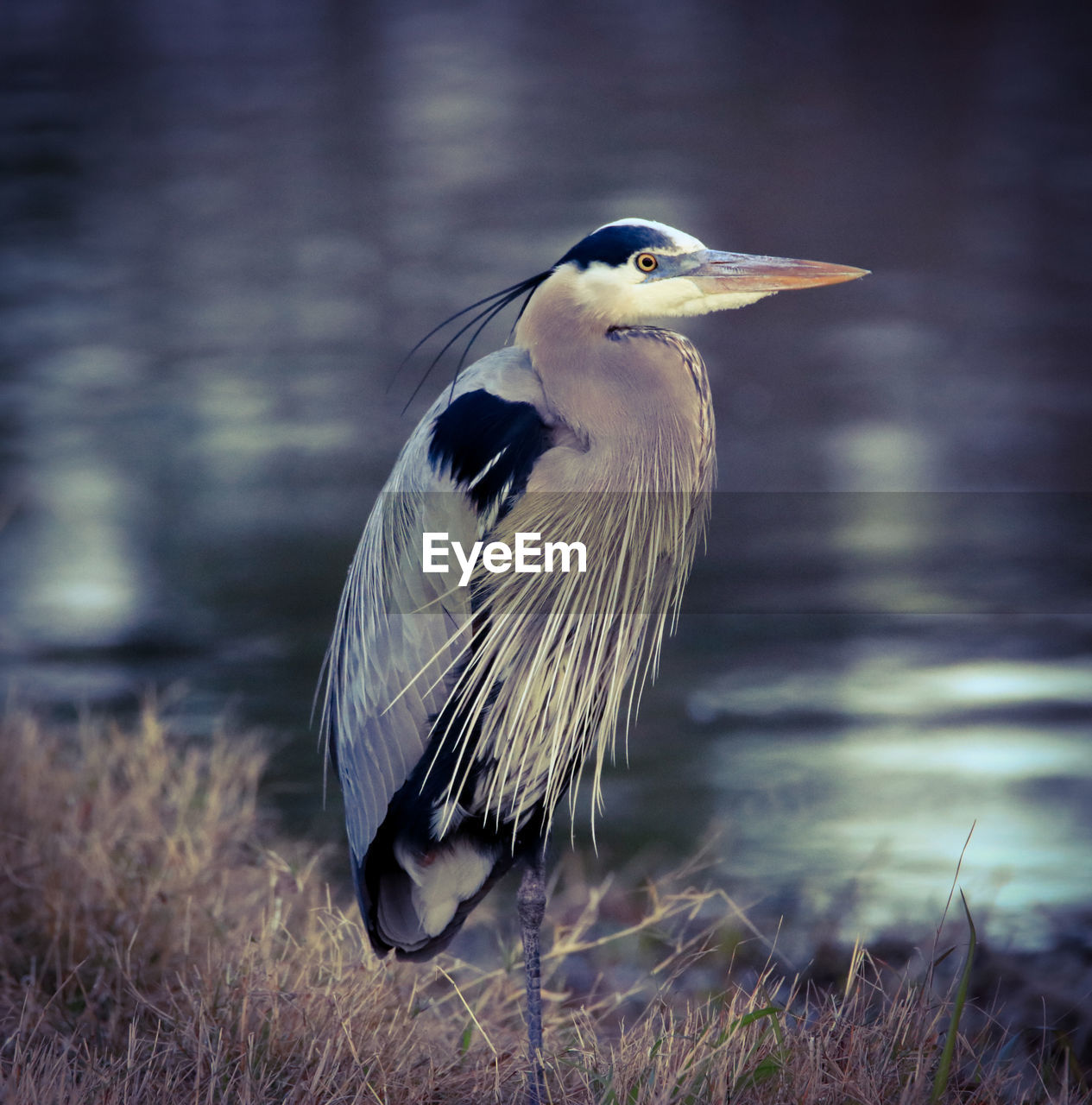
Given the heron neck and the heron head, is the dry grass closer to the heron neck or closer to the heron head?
the heron neck

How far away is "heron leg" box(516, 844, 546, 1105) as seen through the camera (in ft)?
4.17

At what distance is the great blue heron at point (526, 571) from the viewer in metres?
1.31

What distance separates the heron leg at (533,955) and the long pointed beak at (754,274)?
26.4 inches

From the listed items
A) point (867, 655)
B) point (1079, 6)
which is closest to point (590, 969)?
point (867, 655)

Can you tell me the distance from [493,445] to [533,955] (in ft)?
1.86

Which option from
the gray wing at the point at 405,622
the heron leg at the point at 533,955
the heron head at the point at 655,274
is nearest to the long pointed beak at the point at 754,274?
the heron head at the point at 655,274

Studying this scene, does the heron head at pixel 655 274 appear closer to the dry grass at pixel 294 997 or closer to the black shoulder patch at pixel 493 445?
the black shoulder patch at pixel 493 445

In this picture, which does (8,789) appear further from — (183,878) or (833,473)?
(833,473)

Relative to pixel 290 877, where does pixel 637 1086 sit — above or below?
above

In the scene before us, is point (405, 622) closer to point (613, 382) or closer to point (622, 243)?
point (613, 382)

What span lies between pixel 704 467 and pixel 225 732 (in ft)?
4.13

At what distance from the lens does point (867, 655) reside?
3.19 m

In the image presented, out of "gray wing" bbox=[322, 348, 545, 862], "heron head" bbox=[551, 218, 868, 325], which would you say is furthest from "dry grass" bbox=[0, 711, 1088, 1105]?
"heron head" bbox=[551, 218, 868, 325]

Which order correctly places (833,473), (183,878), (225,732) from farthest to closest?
(833,473) → (225,732) → (183,878)
